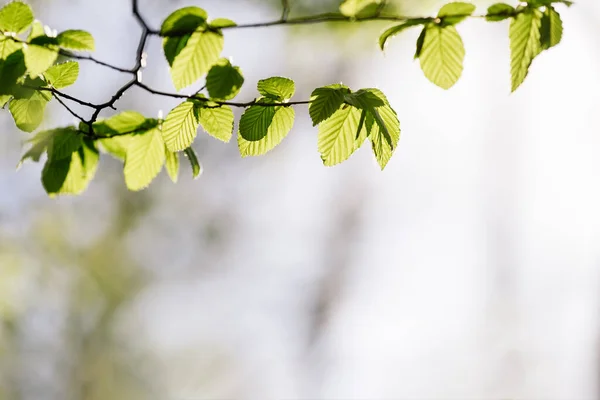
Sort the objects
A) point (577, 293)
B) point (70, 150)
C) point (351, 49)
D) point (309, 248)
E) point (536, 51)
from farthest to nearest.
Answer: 1. point (309, 248)
2. point (577, 293)
3. point (351, 49)
4. point (70, 150)
5. point (536, 51)

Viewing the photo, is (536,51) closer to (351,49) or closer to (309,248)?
(351,49)

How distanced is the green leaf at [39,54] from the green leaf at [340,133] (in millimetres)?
421

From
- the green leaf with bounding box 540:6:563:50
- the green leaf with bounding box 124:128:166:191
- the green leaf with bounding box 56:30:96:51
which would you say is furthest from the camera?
the green leaf with bounding box 124:128:166:191

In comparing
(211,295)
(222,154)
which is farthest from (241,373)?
(222,154)

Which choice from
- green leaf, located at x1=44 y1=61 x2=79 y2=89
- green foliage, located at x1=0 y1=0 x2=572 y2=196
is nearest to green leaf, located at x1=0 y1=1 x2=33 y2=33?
green foliage, located at x1=0 y1=0 x2=572 y2=196

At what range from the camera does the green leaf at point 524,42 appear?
0.70 meters

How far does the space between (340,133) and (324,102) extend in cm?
9

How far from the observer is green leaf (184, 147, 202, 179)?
0.94 meters

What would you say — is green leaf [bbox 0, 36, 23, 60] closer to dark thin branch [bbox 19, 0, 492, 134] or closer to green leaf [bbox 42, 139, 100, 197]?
dark thin branch [bbox 19, 0, 492, 134]

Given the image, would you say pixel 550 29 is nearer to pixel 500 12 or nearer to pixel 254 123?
pixel 500 12

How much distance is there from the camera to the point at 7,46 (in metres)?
0.76

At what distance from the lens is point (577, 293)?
6.65 metres

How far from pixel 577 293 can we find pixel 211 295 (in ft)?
17.1

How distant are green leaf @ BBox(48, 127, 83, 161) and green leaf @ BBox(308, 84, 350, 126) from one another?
1.35 feet
